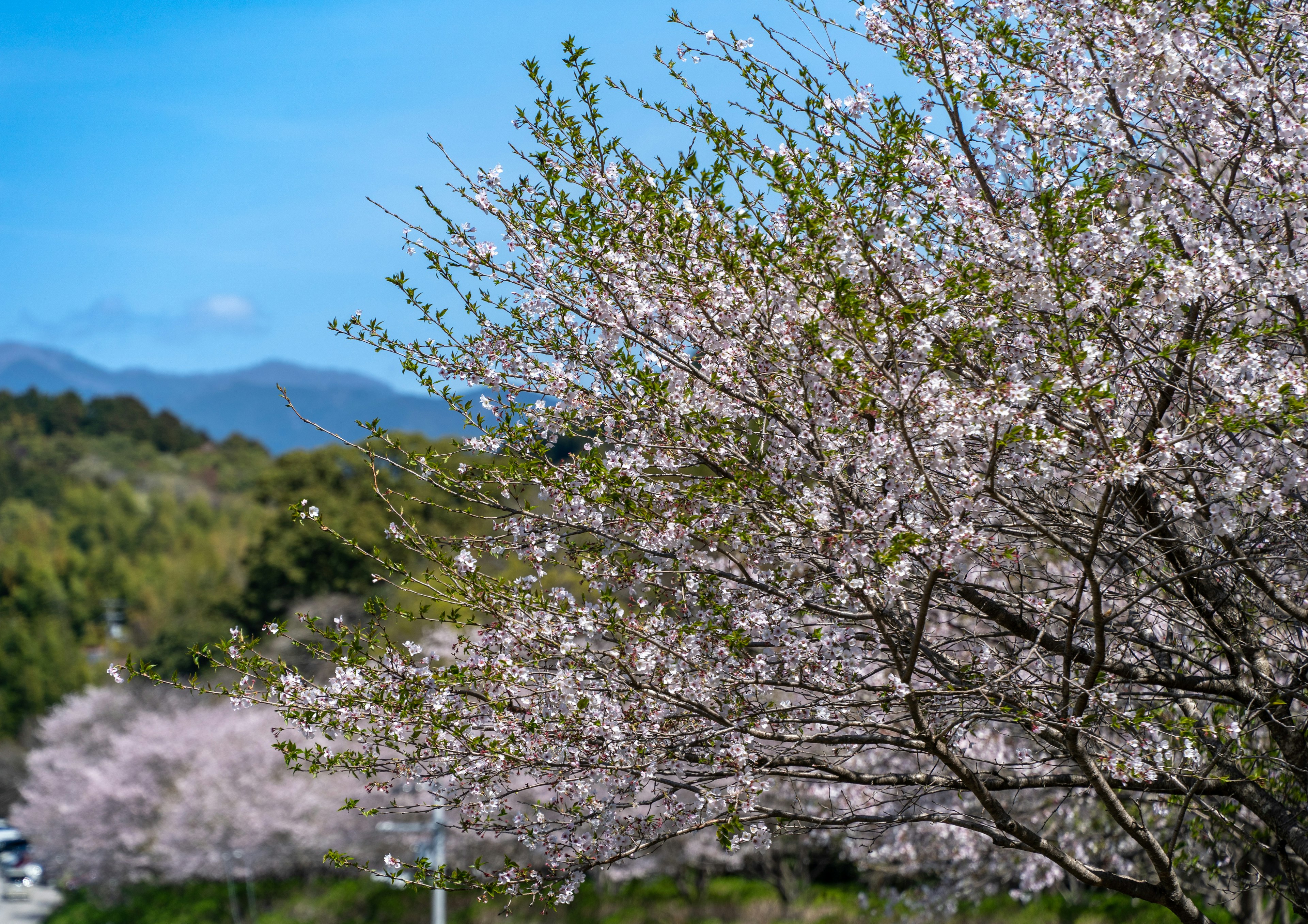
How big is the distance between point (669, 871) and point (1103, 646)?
743 inches

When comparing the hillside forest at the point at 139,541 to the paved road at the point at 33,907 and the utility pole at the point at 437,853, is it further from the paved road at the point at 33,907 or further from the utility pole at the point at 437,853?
the paved road at the point at 33,907

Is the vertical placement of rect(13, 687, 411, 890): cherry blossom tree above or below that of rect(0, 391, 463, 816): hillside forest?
below

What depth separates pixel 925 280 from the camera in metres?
3.90

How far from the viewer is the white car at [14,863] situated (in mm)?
29047

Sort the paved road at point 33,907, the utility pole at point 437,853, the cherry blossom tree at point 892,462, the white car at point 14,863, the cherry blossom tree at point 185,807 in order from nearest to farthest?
1. the cherry blossom tree at point 892,462
2. the utility pole at point 437,853
3. the cherry blossom tree at point 185,807
4. the white car at point 14,863
5. the paved road at point 33,907

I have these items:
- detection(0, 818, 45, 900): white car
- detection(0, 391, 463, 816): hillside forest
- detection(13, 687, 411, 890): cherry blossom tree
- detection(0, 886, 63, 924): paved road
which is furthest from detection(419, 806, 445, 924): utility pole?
detection(0, 886, 63, 924): paved road

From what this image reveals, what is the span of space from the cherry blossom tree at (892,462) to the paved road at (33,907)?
34.0 metres

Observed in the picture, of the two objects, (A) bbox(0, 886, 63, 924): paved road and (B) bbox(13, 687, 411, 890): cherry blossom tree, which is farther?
(A) bbox(0, 886, 63, 924): paved road

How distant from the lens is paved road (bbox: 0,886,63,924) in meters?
31.8

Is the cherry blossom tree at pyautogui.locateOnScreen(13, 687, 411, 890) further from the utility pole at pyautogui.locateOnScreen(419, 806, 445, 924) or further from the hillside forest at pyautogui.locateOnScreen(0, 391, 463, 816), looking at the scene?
the hillside forest at pyautogui.locateOnScreen(0, 391, 463, 816)

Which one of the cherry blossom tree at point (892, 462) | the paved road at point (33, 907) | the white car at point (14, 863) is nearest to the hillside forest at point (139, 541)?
the cherry blossom tree at point (892, 462)

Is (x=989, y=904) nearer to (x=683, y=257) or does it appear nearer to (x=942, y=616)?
(x=942, y=616)

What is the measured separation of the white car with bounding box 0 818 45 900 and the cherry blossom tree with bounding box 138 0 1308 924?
27505 millimetres

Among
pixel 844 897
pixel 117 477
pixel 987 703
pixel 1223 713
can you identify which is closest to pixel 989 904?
pixel 844 897
